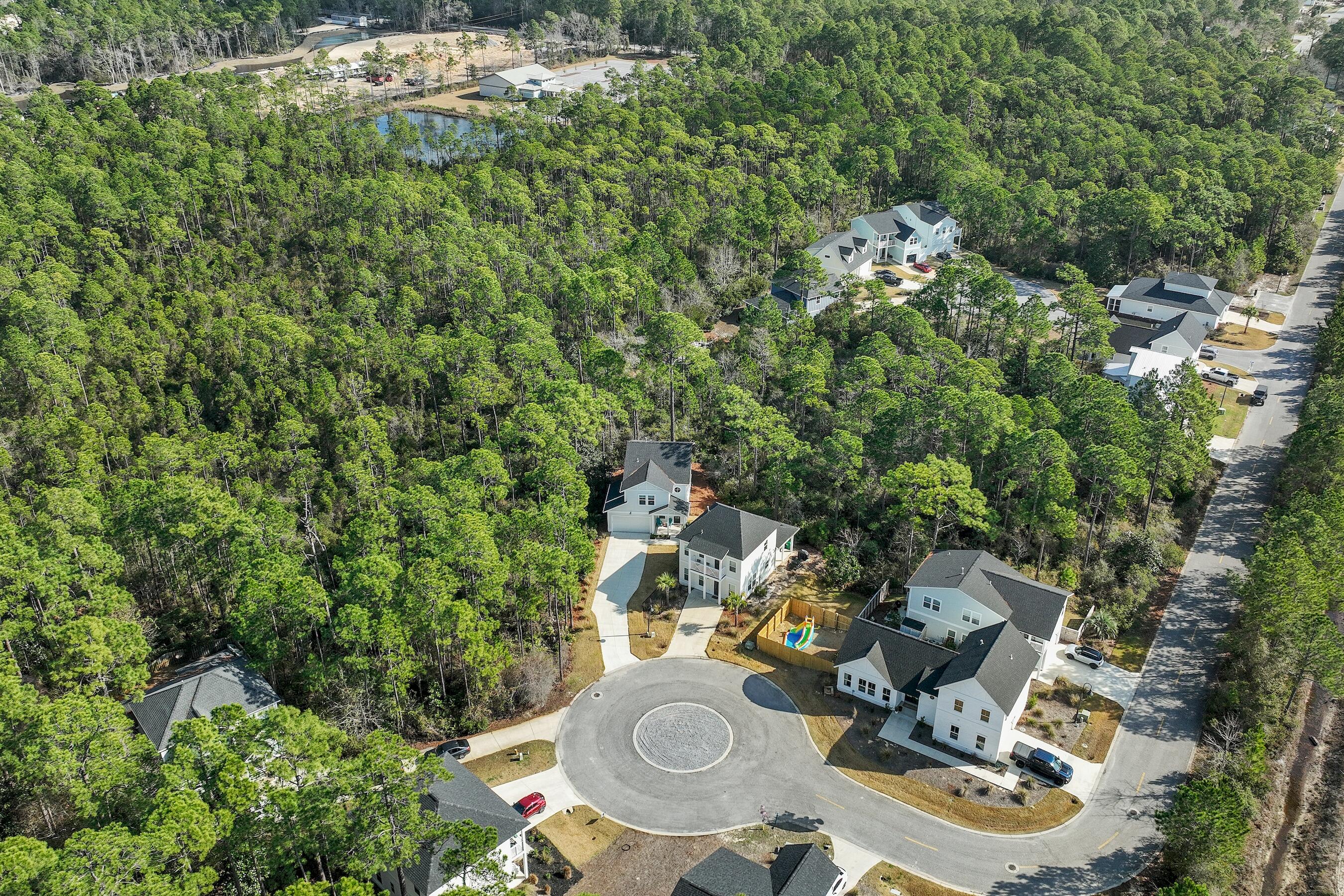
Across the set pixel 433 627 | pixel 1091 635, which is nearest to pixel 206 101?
pixel 433 627

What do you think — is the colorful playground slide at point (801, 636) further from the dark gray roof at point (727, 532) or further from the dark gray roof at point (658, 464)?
the dark gray roof at point (658, 464)

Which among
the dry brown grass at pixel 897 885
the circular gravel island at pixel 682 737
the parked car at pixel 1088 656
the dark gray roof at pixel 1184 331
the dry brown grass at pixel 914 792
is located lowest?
the circular gravel island at pixel 682 737

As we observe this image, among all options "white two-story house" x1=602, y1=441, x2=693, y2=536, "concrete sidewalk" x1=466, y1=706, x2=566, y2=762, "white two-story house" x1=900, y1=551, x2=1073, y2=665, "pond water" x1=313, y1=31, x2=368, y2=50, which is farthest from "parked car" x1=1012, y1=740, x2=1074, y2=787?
"pond water" x1=313, y1=31, x2=368, y2=50

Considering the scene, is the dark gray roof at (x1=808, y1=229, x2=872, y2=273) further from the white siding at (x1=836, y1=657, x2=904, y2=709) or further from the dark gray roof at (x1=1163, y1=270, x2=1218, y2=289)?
the white siding at (x1=836, y1=657, x2=904, y2=709)

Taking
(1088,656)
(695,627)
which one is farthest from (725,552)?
(1088,656)

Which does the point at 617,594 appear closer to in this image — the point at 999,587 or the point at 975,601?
the point at 975,601

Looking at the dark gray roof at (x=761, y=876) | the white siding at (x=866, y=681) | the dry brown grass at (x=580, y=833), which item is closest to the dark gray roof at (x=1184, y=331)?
the white siding at (x=866, y=681)
